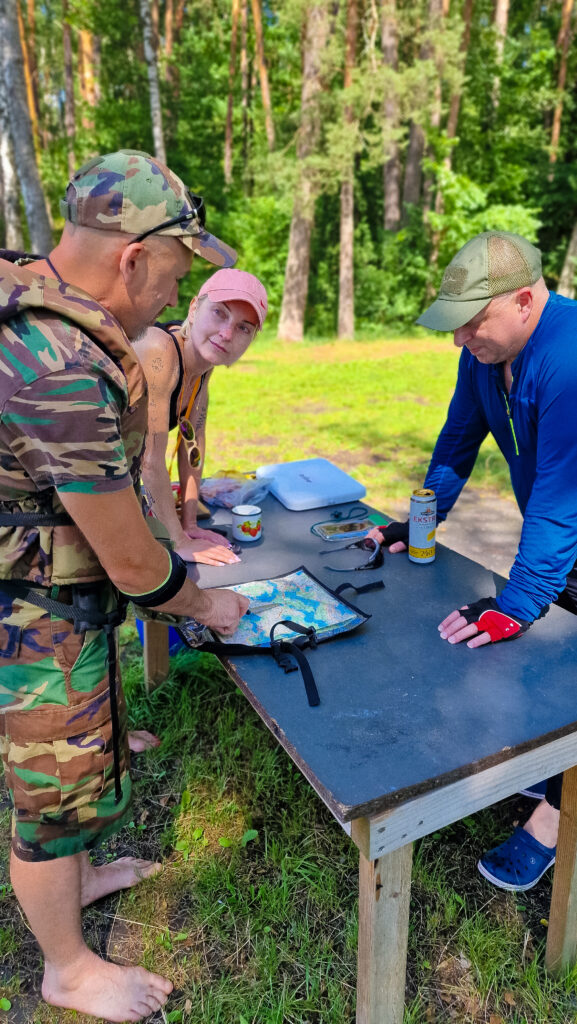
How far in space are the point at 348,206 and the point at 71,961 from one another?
15.2 metres

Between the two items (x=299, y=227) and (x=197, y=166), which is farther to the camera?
(x=197, y=166)

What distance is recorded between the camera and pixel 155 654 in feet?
9.88

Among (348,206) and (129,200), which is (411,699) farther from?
(348,206)

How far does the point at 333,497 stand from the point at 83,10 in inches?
808

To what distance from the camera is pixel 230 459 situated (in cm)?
657

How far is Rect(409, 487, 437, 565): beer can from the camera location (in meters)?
2.24

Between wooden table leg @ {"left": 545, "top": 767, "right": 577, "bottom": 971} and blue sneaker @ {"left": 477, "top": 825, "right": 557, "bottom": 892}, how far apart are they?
241 mm

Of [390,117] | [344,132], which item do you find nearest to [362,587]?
[344,132]

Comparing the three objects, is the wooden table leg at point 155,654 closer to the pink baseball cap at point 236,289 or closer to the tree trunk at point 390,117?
the pink baseball cap at point 236,289

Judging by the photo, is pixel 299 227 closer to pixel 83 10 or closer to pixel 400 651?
pixel 83 10

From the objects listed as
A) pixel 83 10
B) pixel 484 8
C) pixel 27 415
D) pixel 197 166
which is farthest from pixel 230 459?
pixel 484 8

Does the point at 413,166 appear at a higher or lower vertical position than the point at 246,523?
higher

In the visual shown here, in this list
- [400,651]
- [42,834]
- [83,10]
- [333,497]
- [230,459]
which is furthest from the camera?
[83,10]

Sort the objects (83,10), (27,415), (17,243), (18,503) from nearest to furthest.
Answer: (27,415) → (18,503) → (17,243) → (83,10)
